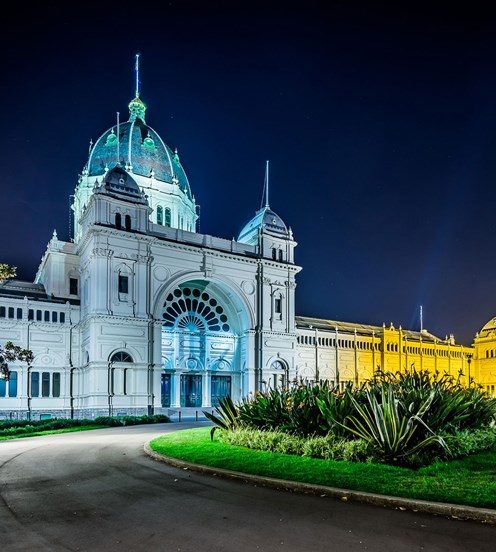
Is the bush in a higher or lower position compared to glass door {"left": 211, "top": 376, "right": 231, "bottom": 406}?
higher

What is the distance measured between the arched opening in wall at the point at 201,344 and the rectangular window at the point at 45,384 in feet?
31.1

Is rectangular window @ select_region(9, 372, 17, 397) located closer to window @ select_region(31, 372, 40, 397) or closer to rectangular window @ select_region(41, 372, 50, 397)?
window @ select_region(31, 372, 40, 397)

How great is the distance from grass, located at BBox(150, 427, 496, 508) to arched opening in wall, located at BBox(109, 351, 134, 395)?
25827 millimetres

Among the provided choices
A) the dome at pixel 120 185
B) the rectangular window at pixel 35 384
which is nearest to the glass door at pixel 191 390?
the rectangular window at pixel 35 384

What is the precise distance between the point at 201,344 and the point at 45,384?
13781 mm

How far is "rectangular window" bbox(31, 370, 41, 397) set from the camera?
41.6 m

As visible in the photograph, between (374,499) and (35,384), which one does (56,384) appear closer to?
(35,384)

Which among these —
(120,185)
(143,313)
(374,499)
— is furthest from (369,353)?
(374,499)

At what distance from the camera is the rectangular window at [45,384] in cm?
4203

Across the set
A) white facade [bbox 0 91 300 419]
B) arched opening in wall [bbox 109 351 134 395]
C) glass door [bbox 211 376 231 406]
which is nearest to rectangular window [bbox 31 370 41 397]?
white facade [bbox 0 91 300 419]

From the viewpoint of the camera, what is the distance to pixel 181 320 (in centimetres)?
4759

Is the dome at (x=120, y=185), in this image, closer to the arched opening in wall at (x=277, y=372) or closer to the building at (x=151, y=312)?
the building at (x=151, y=312)

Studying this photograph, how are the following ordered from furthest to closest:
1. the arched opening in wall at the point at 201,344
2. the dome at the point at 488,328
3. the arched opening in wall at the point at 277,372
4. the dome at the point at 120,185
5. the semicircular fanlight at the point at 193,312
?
the dome at the point at 488,328 → the arched opening in wall at the point at 277,372 → the semicircular fanlight at the point at 193,312 → the arched opening in wall at the point at 201,344 → the dome at the point at 120,185

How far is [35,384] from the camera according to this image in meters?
41.8
